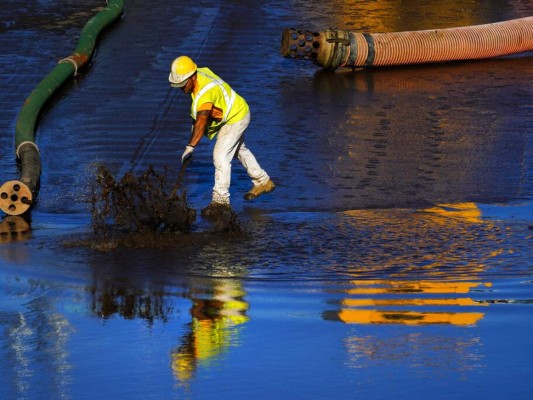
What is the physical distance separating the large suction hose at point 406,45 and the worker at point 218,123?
491 cm

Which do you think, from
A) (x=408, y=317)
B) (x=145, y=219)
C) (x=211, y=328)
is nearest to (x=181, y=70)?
(x=145, y=219)

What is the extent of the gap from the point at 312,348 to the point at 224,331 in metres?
0.68

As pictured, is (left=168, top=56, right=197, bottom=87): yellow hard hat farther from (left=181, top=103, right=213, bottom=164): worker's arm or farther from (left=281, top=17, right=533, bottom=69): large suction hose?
(left=281, top=17, right=533, bottom=69): large suction hose

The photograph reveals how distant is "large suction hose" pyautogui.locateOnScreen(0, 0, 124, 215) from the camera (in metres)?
11.7

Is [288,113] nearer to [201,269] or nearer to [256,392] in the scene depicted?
[201,269]

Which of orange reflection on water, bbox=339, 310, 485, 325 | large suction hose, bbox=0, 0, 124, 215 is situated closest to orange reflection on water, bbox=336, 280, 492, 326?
orange reflection on water, bbox=339, 310, 485, 325

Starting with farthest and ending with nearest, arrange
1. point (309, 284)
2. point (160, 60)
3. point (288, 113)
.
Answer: point (160, 60), point (288, 113), point (309, 284)

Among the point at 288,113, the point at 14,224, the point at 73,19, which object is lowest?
the point at 14,224

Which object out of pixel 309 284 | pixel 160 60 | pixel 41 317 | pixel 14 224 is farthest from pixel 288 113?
pixel 41 317

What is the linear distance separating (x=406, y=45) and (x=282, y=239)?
6.96 meters

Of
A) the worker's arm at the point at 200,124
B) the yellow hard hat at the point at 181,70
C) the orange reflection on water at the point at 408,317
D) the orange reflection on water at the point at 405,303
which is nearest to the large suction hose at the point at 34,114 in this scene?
the worker's arm at the point at 200,124

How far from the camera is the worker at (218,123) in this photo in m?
11.3

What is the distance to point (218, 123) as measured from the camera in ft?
38.9

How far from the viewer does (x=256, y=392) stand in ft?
24.8
